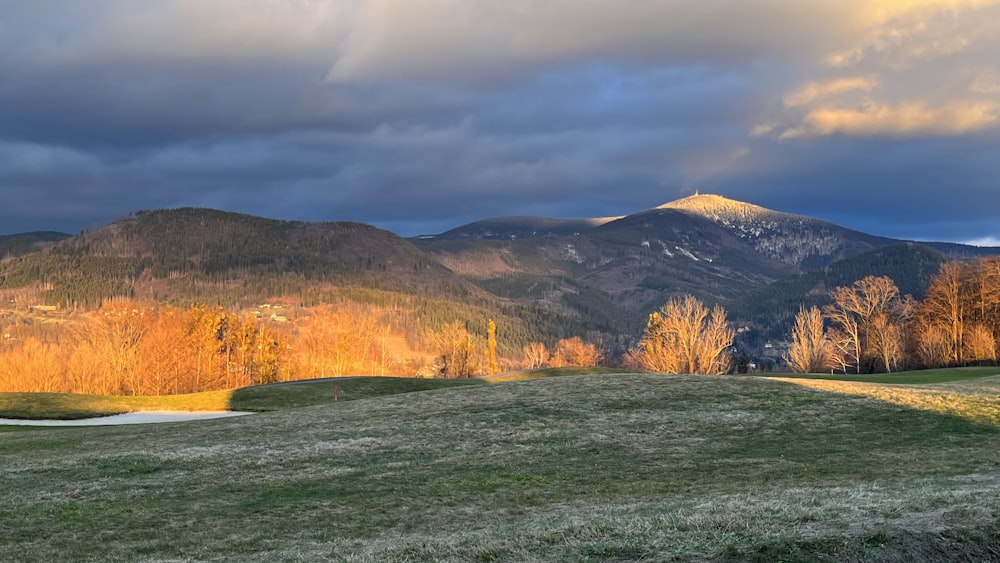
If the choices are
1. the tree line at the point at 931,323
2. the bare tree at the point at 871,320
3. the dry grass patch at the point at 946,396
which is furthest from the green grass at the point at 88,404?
the tree line at the point at 931,323

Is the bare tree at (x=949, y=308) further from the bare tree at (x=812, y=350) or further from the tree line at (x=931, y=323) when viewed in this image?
the bare tree at (x=812, y=350)

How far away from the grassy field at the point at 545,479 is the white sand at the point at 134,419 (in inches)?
358

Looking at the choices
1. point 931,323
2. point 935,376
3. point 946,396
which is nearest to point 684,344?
point 931,323

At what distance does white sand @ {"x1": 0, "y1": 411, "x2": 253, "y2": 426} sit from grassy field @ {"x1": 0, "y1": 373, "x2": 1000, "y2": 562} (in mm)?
9101

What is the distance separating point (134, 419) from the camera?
48.1m

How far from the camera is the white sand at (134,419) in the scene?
46.8 metres

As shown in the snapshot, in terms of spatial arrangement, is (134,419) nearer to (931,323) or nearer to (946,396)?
(946,396)

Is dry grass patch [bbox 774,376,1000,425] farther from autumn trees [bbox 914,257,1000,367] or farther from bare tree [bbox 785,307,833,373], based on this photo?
bare tree [bbox 785,307,833,373]

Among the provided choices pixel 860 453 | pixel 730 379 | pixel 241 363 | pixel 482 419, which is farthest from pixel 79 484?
pixel 241 363

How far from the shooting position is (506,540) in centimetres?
1188

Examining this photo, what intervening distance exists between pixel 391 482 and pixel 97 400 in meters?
42.4

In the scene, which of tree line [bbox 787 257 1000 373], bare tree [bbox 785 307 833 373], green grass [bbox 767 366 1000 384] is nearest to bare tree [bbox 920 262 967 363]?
tree line [bbox 787 257 1000 373]

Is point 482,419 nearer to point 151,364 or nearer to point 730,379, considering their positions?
point 730,379

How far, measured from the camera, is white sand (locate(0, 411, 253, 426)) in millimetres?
46812
